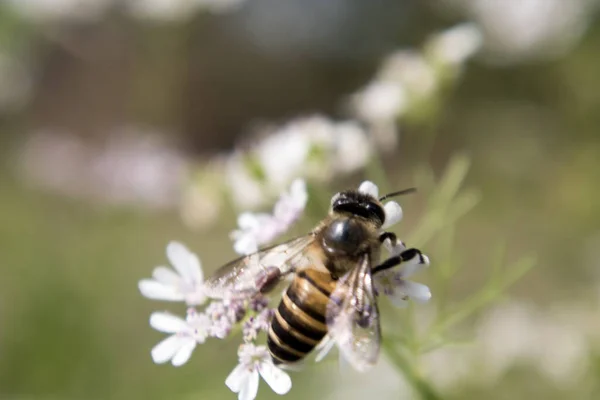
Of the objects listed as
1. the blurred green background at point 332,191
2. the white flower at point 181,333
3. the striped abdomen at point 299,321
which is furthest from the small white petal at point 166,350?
the blurred green background at point 332,191

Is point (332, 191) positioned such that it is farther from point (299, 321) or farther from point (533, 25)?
point (533, 25)

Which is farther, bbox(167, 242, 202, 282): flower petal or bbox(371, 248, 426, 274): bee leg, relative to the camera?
bbox(167, 242, 202, 282): flower petal

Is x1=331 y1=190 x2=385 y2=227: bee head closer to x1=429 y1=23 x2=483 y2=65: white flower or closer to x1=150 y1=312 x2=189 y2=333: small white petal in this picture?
x1=150 y1=312 x2=189 y2=333: small white petal

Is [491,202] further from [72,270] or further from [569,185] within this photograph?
[72,270]

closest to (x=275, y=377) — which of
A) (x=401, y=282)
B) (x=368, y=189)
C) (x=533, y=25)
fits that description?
(x=401, y=282)

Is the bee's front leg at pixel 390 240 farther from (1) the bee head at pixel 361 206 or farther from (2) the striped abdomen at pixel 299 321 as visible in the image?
(2) the striped abdomen at pixel 299 321

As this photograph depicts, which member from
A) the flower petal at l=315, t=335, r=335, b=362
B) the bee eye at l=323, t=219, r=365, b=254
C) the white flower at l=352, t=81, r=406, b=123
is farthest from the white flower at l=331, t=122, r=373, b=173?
the flower petal at l=315, t=335, r=335, b=362
